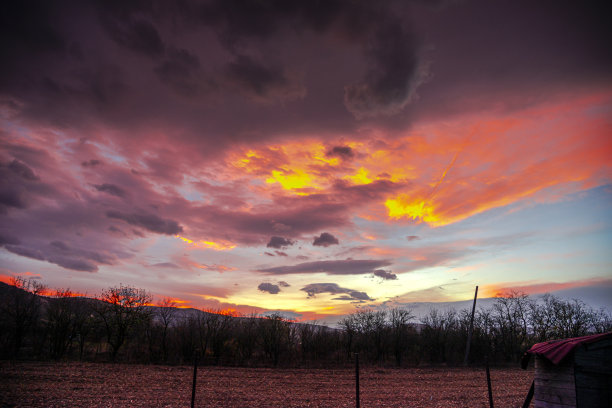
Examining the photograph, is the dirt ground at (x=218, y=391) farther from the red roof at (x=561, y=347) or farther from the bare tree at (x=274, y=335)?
the bare tree at (x=274, y=335)

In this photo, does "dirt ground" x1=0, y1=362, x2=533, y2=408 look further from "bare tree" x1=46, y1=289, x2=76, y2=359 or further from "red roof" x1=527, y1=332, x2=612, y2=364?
"bare tree" x1=46, y1=289, x2=76, y2=359

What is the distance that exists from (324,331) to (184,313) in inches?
953

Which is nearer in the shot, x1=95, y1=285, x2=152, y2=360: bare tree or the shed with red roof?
the shed with red roof

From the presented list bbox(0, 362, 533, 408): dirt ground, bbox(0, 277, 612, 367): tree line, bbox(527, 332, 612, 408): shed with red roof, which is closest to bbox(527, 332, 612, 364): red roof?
bbox(527, 332, 612, 408): shed with red roof

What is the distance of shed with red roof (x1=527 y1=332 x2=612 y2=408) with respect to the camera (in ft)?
29.8

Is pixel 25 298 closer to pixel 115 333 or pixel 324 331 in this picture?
pixel 115 333

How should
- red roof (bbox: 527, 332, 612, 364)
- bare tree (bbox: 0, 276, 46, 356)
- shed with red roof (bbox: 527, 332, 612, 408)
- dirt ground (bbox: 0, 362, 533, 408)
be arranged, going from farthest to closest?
bare tree (bbox: 0, 276, 46, 356)
dirt ground (bbox: 0, 362, 533, 408)
red roof (bbox: 527, 332, 612, 364)
shed with red roof (bbox: 527, 332, 612, 408)

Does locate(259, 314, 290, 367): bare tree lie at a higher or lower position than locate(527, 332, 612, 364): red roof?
lower

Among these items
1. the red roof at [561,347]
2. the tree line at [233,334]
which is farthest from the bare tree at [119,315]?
the red roof at [561,347]

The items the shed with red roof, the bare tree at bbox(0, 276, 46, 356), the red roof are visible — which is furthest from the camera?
the bare tree at bbox(0, 276, 46, 356)

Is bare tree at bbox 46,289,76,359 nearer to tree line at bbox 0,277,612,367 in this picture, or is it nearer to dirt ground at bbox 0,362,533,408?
tree line at bbox 0,277,612,367

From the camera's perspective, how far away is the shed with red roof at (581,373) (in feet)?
29.8

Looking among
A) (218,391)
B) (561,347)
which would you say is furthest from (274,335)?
(561,347)

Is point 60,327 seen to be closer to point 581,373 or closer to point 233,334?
point 233,334
